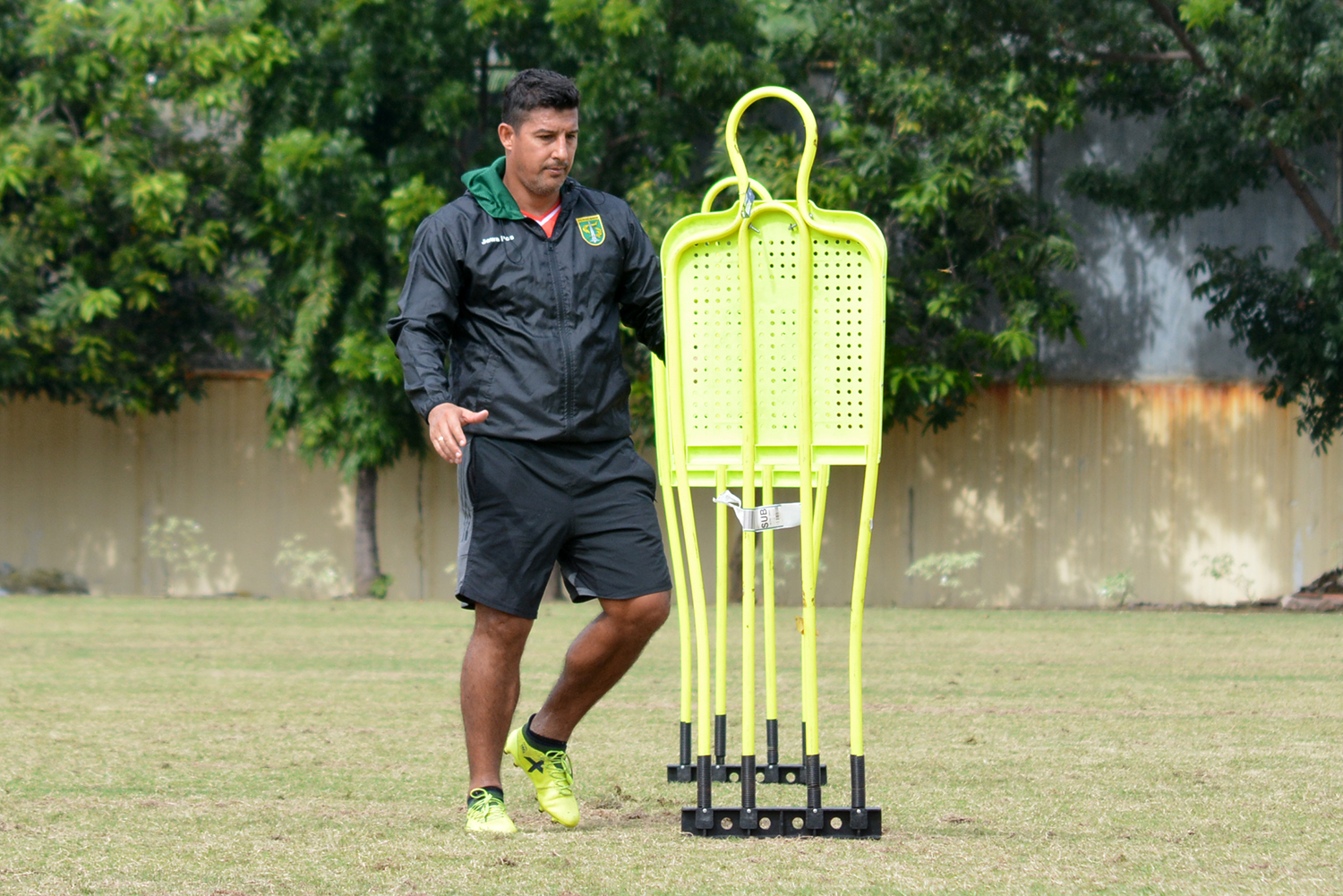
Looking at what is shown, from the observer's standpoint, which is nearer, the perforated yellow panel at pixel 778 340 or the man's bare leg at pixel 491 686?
the perforated yellow panel at pixel 778 340

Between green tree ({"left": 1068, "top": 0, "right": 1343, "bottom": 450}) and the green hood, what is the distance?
9.30 m

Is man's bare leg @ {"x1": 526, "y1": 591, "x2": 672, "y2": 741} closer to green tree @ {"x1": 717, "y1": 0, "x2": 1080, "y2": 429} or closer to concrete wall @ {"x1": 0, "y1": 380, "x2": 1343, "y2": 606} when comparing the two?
green tree @ {"x1": 717, "y1": 0, "x2": 1080, "y2": 429}

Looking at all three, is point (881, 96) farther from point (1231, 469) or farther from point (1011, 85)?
point (1231, 469)

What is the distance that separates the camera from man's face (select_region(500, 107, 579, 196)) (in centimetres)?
400

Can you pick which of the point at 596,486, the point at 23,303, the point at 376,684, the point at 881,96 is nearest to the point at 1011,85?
the point at 881,96

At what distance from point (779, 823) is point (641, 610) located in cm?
65

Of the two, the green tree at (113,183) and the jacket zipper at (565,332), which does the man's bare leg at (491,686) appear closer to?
the jacket zipper at (565,332)

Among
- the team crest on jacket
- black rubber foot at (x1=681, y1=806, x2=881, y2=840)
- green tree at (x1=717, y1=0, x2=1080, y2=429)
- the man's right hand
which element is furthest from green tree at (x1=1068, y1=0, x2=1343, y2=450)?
the man's right hand

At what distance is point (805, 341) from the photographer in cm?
375

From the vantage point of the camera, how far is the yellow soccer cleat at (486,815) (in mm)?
3885

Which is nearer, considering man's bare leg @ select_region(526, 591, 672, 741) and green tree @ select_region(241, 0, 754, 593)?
man's bare leg @ select_region(526, 591, 672, 741)

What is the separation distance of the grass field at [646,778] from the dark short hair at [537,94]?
183cm

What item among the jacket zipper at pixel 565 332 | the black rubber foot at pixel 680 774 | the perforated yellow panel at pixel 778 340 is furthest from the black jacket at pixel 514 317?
the black rubber foot at pixel 680 774

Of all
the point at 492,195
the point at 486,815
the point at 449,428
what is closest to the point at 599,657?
Answer: the point at 486,815
